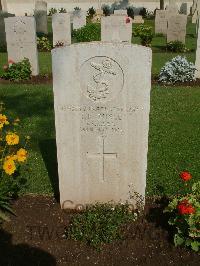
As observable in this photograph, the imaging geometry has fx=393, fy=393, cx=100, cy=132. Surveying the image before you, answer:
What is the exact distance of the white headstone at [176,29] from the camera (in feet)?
58.7

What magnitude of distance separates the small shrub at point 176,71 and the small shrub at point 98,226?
23.0 feet

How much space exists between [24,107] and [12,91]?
156cm

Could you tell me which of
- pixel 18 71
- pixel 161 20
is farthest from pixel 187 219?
pixel 161 20

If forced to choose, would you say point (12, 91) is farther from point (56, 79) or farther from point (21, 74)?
point (56, 79)

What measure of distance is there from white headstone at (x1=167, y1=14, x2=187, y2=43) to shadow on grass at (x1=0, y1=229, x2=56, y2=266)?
15.5 meters

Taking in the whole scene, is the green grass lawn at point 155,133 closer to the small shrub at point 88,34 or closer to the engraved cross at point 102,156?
the engraved cross at point 102,156

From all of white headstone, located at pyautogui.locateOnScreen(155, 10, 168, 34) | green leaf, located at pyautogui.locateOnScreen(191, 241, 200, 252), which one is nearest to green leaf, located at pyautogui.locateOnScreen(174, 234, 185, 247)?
green leaf, located at pyautogui.locateOnScreen(191, 241, 200, 252)

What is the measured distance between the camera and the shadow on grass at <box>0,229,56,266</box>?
12.8ft

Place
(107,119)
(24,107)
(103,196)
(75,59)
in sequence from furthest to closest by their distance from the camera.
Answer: (24,107)
(103,196)
(107,119)
(75,59)

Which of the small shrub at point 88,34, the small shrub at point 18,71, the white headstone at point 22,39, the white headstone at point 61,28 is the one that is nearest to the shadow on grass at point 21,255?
the small shrub at point 18,71

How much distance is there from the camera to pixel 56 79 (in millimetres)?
4000

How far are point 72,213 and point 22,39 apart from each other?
334 inches

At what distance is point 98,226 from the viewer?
4.16m

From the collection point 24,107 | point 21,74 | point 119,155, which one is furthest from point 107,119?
point 21,74
